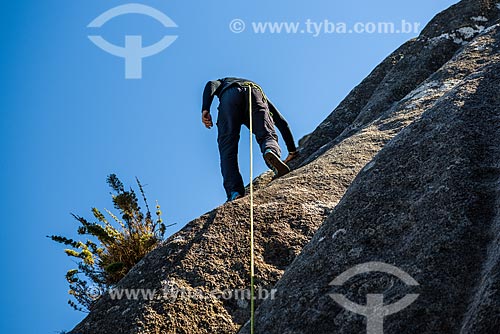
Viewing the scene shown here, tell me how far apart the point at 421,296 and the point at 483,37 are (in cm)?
566

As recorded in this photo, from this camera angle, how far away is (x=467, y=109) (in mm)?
5469

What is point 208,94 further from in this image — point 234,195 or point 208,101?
point 234,195

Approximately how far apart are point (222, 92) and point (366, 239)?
4664 mm

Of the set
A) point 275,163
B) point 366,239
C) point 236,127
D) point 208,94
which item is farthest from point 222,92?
point 366,239

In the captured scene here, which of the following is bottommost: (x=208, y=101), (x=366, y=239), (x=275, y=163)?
(x=366, y=239)

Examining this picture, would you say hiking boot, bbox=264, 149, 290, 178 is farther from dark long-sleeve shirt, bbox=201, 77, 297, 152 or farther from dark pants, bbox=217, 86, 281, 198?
dark long-sleeve shirt, bbox=201, 77, 297, 152

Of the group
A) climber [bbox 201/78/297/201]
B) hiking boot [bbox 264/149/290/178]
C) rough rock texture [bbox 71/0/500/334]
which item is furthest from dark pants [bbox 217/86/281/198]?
rough rock texture [bbox 71/0/500/334]

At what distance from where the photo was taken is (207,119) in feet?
28.6

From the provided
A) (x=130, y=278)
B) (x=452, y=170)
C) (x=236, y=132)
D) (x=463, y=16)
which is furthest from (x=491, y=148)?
(x=463, y=16)

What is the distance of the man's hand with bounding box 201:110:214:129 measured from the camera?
869 cm

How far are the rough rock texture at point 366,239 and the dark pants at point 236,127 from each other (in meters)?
0.72

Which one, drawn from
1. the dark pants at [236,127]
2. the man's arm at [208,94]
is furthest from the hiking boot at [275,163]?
the man's arm at [208,94]

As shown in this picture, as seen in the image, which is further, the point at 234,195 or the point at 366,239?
the point at 234,195

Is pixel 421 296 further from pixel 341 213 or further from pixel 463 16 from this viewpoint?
pixel 463 16
